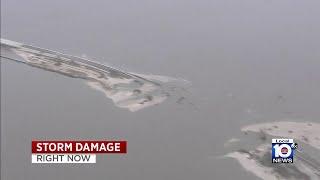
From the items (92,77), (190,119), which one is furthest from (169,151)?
(92,77)

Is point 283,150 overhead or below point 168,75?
below

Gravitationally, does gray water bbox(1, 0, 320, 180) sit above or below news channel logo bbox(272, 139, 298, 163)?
above

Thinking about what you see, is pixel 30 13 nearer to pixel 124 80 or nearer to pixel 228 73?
pixel 124 80

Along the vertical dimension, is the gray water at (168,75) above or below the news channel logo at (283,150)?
above

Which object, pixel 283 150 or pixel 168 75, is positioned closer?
pixel 283 150
